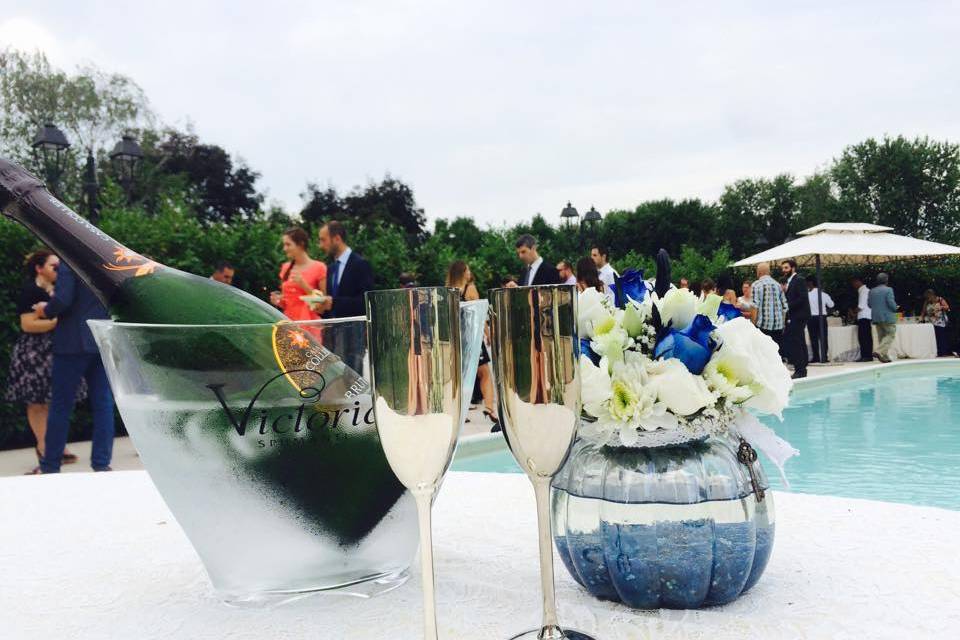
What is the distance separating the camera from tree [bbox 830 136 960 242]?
3741 centimetres

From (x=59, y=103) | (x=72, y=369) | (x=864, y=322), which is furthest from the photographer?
(x=59, y=103)

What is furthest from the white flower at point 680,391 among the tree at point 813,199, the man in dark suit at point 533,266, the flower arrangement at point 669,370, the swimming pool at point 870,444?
the tree at point 813,199

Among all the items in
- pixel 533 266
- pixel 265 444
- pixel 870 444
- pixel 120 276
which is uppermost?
pixel 533 266

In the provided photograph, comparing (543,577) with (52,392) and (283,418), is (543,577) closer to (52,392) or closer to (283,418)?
(283,418)

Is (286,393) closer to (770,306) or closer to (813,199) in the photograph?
(770,306)

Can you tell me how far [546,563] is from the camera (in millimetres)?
783

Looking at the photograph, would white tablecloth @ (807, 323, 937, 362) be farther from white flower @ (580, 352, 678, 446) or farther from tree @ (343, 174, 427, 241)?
tree @ (343, 174, 427, 241)

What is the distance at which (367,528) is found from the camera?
102 centimetres

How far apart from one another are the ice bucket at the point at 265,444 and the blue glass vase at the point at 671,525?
0.78ft

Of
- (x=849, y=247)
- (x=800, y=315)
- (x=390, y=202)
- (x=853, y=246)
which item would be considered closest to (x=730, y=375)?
(x=800, y=315)

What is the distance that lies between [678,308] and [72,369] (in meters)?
5.12

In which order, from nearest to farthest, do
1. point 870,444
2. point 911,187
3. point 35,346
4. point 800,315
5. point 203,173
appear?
1. point 35,346
2. point 870,444
3. point 800,315
4. point 203,173
5. point 911,187

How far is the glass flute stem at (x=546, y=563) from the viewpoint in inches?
30.7

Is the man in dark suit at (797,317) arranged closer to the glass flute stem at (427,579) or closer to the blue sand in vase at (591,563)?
the blue sand in vase at (591,563)
